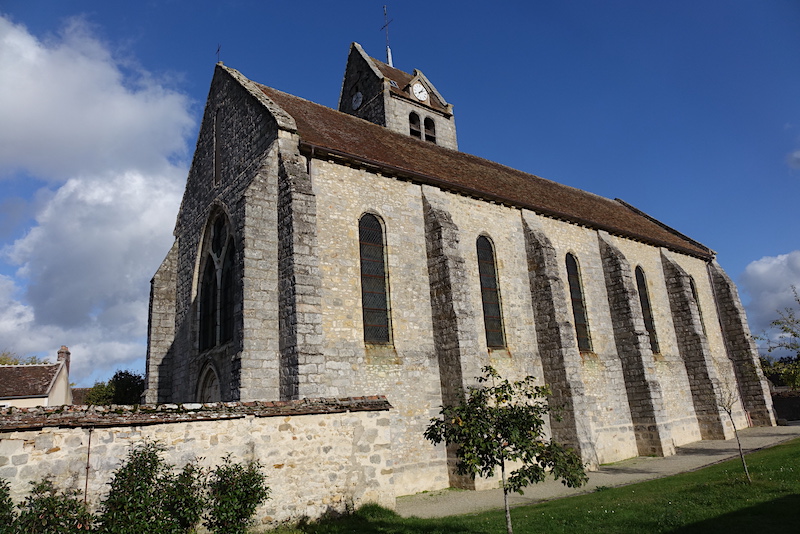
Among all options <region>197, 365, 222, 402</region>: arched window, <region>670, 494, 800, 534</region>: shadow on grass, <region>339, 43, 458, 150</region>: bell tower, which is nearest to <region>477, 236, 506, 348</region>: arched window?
<region>197, 365, 222, 402</region>: arched window

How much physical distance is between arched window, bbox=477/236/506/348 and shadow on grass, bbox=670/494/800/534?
8.42 metres

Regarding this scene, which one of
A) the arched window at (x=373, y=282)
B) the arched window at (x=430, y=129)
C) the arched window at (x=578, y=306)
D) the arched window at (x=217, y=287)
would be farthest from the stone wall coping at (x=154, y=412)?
the arched window at (x=430, y=129)

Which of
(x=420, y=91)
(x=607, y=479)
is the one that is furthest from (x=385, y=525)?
(x=420, y=91)

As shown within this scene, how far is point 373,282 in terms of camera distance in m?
14.7

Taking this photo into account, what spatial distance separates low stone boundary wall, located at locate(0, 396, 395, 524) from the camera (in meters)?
7.01

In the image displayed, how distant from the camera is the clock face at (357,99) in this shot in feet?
91.1

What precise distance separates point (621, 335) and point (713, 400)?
5716 mm

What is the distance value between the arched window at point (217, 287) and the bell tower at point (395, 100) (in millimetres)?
11807

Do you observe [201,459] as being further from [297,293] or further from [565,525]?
[565,525]

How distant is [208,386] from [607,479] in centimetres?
1145

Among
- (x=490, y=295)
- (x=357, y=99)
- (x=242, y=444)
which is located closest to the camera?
(x=242, y=444)

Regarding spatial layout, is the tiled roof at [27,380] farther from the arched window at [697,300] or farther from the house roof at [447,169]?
the arched window at [697,300]

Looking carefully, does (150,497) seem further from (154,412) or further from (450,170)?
(450,170)

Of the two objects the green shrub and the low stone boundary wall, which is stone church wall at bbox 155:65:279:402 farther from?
the green shrub
